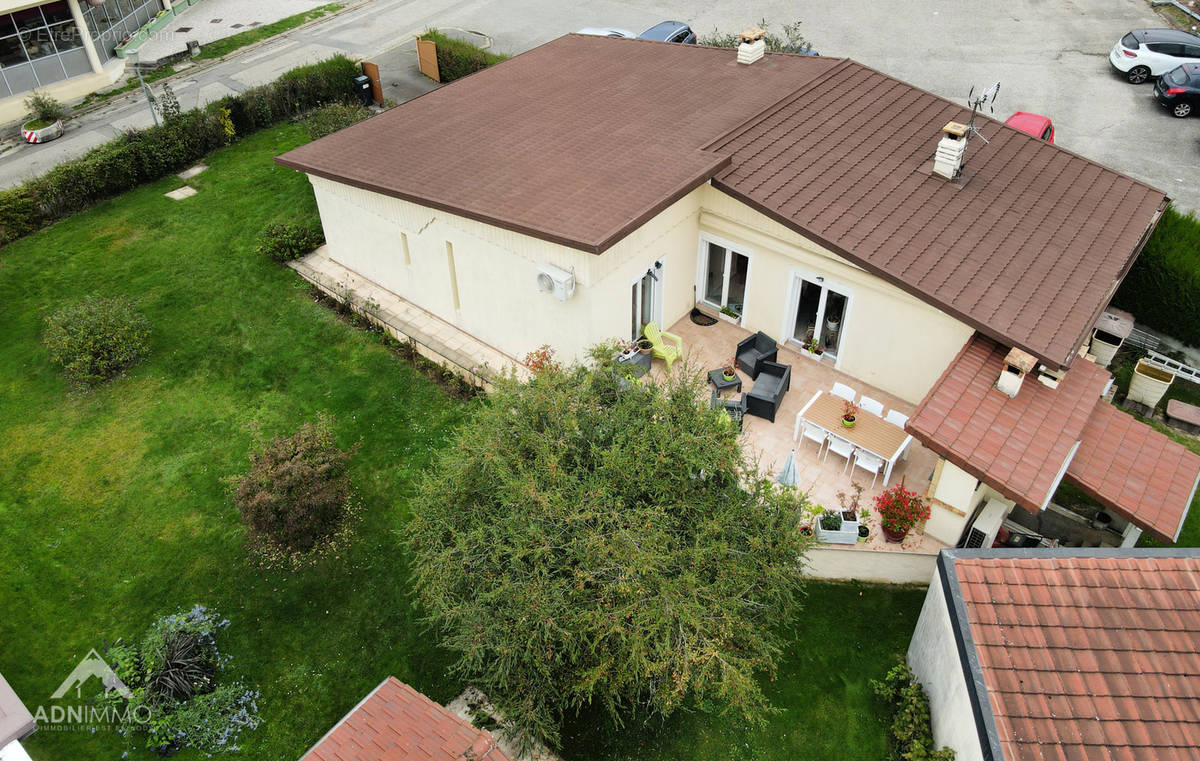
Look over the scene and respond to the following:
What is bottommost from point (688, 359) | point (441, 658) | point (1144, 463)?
point (441, 658)

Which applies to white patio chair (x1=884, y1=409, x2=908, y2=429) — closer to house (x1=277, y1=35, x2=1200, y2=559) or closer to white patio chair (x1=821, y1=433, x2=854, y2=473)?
house (x1=277, y1=35, x2=1200, y2=559)

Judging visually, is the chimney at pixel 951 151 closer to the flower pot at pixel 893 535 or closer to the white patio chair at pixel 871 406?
the white patio chair at pixel 871 406

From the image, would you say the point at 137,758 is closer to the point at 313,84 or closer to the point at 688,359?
the point at 688,359

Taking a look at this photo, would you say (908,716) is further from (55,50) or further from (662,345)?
(55,50)

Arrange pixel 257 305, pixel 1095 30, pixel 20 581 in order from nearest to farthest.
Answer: pixel 20 581 < pixel 257 305 < pixel 1095 30

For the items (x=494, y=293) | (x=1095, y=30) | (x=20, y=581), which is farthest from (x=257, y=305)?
(x=1095, y=30)

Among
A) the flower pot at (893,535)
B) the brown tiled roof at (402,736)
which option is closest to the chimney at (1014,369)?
the flower pot at (893,535)
